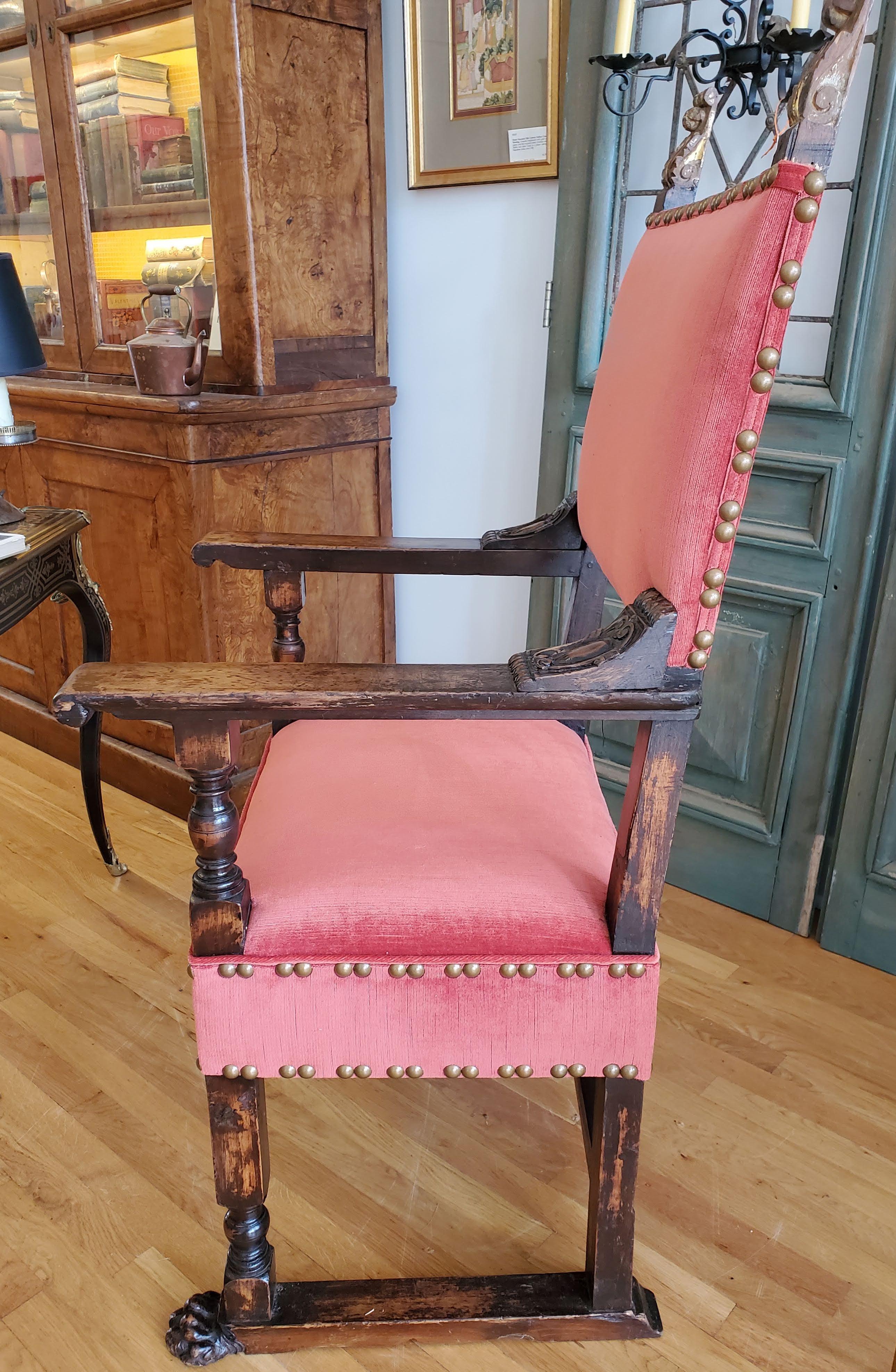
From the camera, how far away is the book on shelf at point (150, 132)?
2.07 metres

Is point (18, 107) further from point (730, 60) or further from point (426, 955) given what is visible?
point (426, 955)

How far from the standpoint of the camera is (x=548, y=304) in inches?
78.1

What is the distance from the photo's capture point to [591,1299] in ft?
3.64

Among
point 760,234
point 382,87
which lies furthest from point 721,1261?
point 382,87

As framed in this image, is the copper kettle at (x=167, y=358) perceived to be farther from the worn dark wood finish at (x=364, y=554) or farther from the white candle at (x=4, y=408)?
the worn dark wood finish at (x=364, y=554)

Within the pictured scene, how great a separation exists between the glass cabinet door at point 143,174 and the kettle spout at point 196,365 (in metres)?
0.07

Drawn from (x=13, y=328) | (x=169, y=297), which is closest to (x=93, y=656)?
(x=13, y=328)

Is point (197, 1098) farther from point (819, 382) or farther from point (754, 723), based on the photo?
point (819, 382)

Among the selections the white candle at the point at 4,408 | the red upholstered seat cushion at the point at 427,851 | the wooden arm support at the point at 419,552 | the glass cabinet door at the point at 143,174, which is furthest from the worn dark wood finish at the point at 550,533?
the glass cabinet door at the point at 143,174

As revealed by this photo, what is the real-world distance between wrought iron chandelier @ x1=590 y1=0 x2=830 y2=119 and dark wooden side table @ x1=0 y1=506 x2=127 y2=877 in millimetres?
1207

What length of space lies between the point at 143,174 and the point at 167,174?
83 millimetres

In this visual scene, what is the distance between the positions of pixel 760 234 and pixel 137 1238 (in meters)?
1.31

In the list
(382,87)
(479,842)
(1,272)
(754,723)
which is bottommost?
(754,723)

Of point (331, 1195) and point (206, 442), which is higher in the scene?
point (206, 442)
